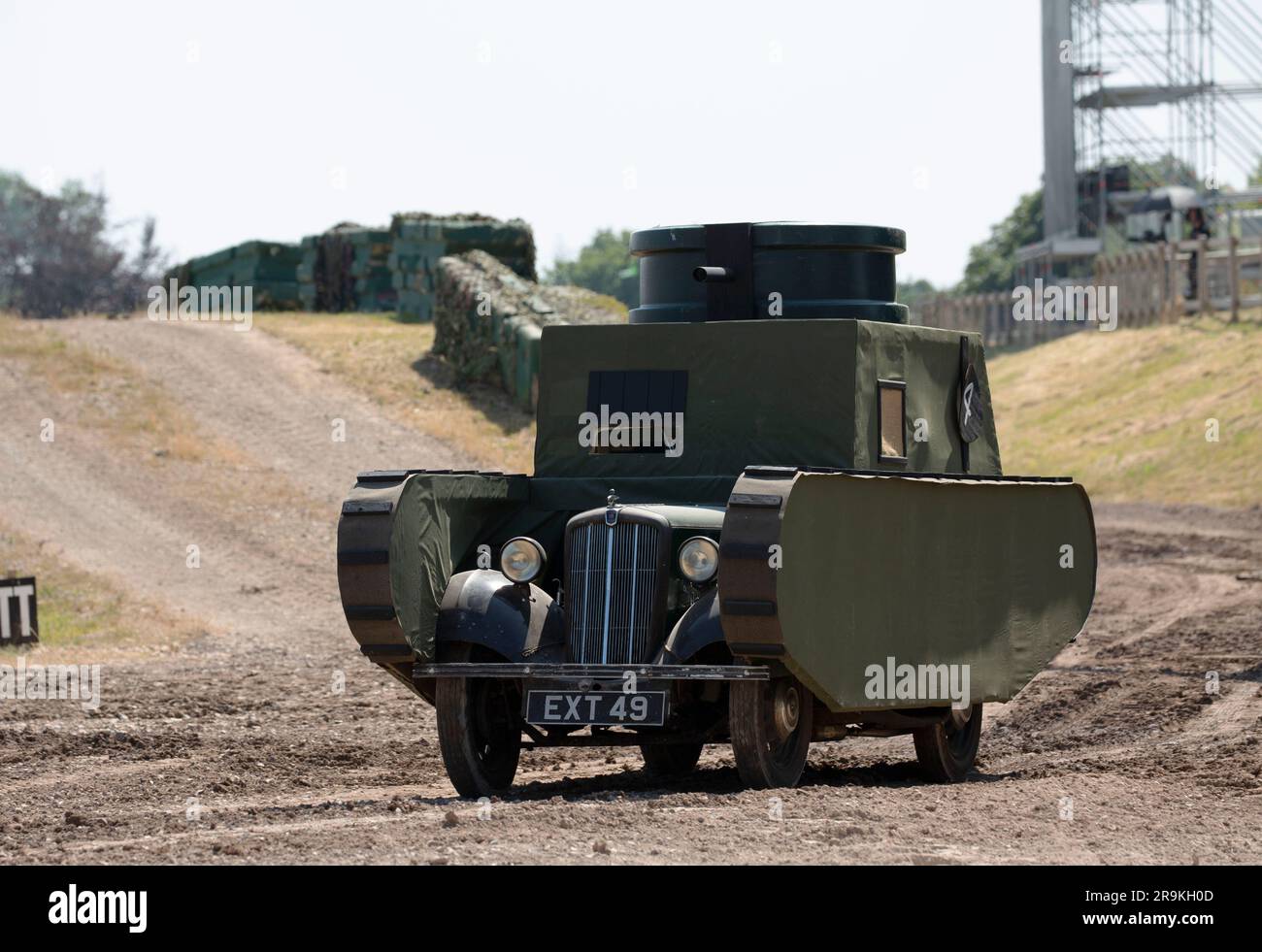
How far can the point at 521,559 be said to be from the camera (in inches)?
464

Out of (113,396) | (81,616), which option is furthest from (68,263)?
(81,616)

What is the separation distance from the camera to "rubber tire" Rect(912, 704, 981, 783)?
13.0 m

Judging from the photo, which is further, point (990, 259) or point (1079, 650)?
point (990, 259)

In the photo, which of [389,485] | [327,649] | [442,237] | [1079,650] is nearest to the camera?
[389,485]

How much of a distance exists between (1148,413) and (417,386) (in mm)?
13889

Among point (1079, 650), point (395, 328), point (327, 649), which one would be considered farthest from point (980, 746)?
point (395, 328)

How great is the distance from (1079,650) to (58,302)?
59981 mm

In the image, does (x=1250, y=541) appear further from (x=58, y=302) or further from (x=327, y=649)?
(x=58, y=302)

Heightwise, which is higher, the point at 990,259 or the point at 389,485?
the point at 990,259

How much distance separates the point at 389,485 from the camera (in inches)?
453
